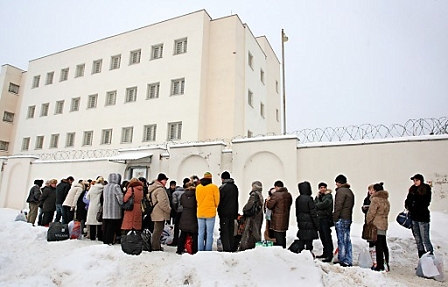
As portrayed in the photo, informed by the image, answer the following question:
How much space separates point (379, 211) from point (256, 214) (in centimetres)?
262

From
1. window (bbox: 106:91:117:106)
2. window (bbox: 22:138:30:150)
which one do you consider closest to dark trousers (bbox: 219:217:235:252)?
window (bbox: 106:91:117:106)

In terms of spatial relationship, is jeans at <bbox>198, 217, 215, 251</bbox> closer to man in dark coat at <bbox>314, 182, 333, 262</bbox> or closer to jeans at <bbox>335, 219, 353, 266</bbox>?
man in dark coat at <bbox>314, 182, 333, 262</bbox>

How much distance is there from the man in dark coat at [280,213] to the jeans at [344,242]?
3.82 ft

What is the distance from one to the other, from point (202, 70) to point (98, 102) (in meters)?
8.82

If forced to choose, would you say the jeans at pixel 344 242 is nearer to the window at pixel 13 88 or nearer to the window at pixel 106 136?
the window at pixel 106 136

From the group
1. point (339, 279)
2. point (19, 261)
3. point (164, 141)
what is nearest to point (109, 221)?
point (19, 261)

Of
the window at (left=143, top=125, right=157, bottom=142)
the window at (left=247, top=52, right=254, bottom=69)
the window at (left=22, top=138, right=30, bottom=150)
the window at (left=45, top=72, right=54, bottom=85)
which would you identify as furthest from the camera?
the window at (left=45, top=72, right=54, bottom=85)

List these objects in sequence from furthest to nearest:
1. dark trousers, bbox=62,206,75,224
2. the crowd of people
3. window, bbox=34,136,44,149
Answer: window, bbox=34,136,44,149, dark trousers, bbox=62,206,75,224, the crowd of people

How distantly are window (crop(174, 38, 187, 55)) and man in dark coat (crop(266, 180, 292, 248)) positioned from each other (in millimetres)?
17406

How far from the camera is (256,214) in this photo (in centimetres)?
772

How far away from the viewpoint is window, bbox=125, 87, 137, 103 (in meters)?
23.8

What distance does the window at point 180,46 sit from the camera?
2294 centimetres

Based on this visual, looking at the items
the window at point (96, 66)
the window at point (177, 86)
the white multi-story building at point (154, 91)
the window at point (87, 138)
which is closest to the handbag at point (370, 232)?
the white multi-story building at point (154, 91)

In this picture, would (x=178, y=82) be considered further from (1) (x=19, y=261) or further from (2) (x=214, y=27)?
(1) (x=19, y=261)
